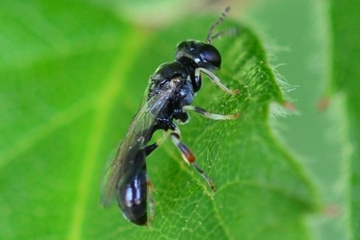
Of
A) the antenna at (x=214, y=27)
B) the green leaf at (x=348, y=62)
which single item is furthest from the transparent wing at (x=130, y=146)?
the green leaf at (x=348, y=62)

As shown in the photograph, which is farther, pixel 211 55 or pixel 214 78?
pixel 211 55

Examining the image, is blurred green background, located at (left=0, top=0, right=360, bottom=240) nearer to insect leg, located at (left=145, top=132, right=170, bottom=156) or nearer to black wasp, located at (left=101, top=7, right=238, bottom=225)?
black wasp, located at (left=101, top=7, right=238, bottom=225)

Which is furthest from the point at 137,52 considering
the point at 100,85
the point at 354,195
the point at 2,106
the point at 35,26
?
the point at 354,195

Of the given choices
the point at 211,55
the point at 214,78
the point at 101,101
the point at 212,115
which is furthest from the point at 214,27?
the point at 212,115

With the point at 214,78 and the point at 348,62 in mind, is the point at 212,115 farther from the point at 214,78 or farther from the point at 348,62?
the point at 348,62

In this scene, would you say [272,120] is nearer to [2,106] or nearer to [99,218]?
[99,218]

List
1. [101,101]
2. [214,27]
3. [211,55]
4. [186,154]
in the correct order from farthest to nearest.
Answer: [101,101] → [214,27] → [211,55] → [186,154]

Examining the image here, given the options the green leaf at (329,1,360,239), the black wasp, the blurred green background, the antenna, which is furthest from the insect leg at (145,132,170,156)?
the green leaf at (329,1,360,239)

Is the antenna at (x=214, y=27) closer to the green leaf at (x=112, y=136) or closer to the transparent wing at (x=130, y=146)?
the green leaf at (x=112, y=136)

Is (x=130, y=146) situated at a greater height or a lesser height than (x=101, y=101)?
lesser
